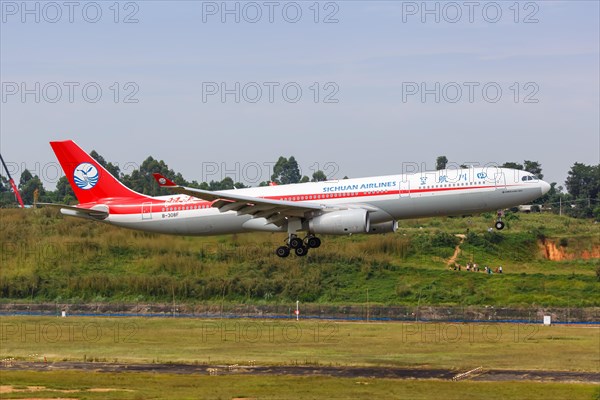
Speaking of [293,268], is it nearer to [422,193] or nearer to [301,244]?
[301,244]

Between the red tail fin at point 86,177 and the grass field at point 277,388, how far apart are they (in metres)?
13.0

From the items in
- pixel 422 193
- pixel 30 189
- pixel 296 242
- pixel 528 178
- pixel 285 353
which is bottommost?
pixel 285 353

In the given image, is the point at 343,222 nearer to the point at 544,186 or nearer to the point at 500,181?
the point at 500,181

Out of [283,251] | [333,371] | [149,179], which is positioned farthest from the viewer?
[149,179]

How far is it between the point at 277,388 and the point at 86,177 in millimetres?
21607

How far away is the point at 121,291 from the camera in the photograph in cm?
9569

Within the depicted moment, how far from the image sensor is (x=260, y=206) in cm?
5909

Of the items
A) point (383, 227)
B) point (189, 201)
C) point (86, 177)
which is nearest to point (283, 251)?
point (383, 227)

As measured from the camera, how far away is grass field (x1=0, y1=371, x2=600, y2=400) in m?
52.9

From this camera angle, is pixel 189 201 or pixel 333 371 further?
pixel 189 201

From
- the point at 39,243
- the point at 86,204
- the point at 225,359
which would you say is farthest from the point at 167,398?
the point at 39,243

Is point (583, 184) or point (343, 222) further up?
point (583, 184)

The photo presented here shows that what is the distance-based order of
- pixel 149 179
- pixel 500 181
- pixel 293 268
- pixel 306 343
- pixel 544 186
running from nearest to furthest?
pixel 500 181
pixel 544 186
pixel 306 343
pixel 293 268
pixel 149 179

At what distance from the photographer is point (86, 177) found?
6831 centimetres
